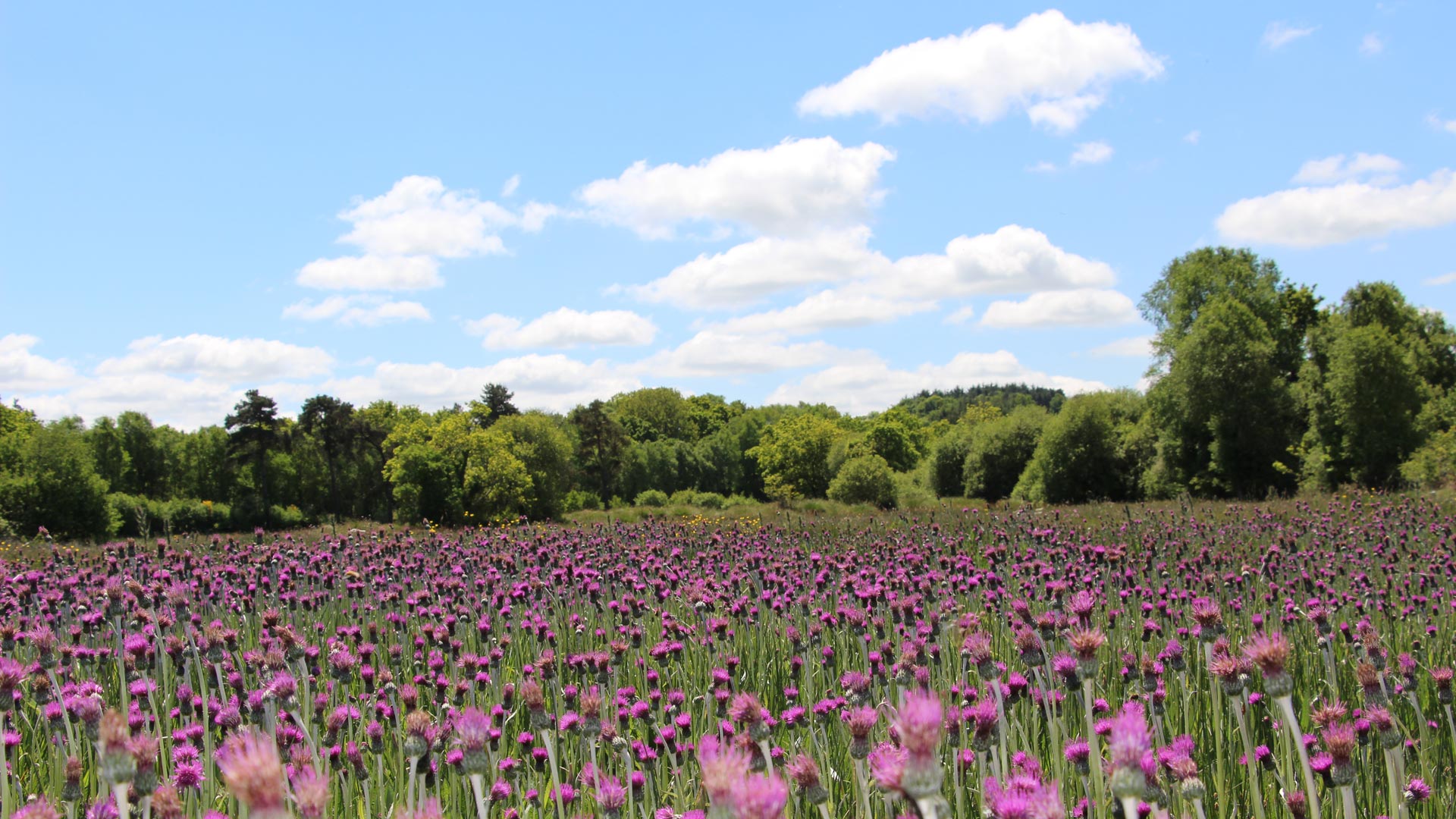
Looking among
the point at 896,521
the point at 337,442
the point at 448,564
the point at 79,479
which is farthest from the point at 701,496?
the point at 448,564

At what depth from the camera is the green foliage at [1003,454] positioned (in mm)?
61594

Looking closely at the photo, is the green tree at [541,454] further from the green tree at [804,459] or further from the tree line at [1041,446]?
the green tree at [804,459]

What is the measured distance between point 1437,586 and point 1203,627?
702cm

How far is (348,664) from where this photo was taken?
4.18 metres

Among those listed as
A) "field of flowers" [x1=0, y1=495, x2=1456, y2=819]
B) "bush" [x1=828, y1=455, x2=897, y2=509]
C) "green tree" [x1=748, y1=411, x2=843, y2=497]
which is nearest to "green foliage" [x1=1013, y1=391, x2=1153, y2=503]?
"bush" [x1=828, y1=455, x2=897, y2=509]

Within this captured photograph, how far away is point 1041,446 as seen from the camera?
55.7 m

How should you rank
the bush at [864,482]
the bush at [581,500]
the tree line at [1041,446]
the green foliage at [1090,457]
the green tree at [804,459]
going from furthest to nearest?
the green tree at [804,459] → the bush at [581,500] → the bush at [864,482] → the green foliage at [1090,457] → the tree line at [1041,446]

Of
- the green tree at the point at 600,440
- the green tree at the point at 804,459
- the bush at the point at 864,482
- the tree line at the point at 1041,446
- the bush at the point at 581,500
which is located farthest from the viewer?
the green tree at the point at 804,459

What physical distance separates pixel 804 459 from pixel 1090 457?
3915 cm

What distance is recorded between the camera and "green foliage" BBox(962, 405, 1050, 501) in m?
61.6

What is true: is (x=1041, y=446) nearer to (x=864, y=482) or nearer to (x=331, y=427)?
(x=864, y=482)

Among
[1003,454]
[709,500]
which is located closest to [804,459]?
[1003,454]

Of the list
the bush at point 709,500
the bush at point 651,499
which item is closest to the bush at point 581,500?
the bush at point 651,499

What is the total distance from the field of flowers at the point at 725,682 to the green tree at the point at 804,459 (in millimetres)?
78078
